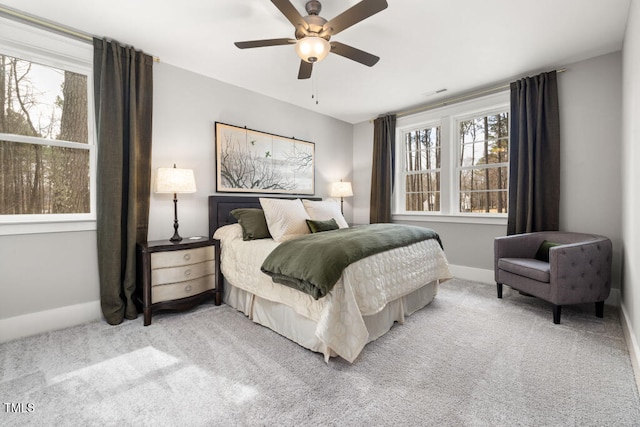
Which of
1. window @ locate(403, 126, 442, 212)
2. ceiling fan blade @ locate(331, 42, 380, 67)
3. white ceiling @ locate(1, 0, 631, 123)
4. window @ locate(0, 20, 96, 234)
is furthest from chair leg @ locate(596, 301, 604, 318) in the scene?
window @ locate(0, 20, 96, 234)

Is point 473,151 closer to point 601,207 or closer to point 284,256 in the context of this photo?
point 601,207

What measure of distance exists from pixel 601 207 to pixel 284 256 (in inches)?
131

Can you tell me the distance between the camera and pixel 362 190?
5.10 m

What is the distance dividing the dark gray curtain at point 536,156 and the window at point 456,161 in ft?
0.99

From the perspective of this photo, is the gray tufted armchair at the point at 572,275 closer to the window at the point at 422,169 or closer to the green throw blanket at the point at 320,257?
the green throw blanket at the point at 320,257

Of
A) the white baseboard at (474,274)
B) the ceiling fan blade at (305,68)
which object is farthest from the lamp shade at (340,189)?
the ceiling fan blade at (305,68)

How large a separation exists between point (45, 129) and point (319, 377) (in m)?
3.06

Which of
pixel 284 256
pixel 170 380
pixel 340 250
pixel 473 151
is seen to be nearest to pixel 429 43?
pixel 473 151

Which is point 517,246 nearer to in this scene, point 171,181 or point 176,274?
point 176,274

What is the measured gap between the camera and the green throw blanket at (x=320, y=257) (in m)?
1.78

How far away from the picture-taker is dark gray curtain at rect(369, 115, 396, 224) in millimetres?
4551

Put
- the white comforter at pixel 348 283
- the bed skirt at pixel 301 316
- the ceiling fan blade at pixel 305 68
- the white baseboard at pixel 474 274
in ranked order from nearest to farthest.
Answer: the white comforter at pixel 348 283
the bed skirt at pixel 301 316
the ceiling fan blade at pixel 305 68
the white baseboard at pixel 474 274

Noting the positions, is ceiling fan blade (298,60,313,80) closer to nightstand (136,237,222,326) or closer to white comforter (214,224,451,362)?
white comforter (214,224,451,362)

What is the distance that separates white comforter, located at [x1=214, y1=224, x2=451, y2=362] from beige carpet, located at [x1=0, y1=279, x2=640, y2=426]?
25cm
